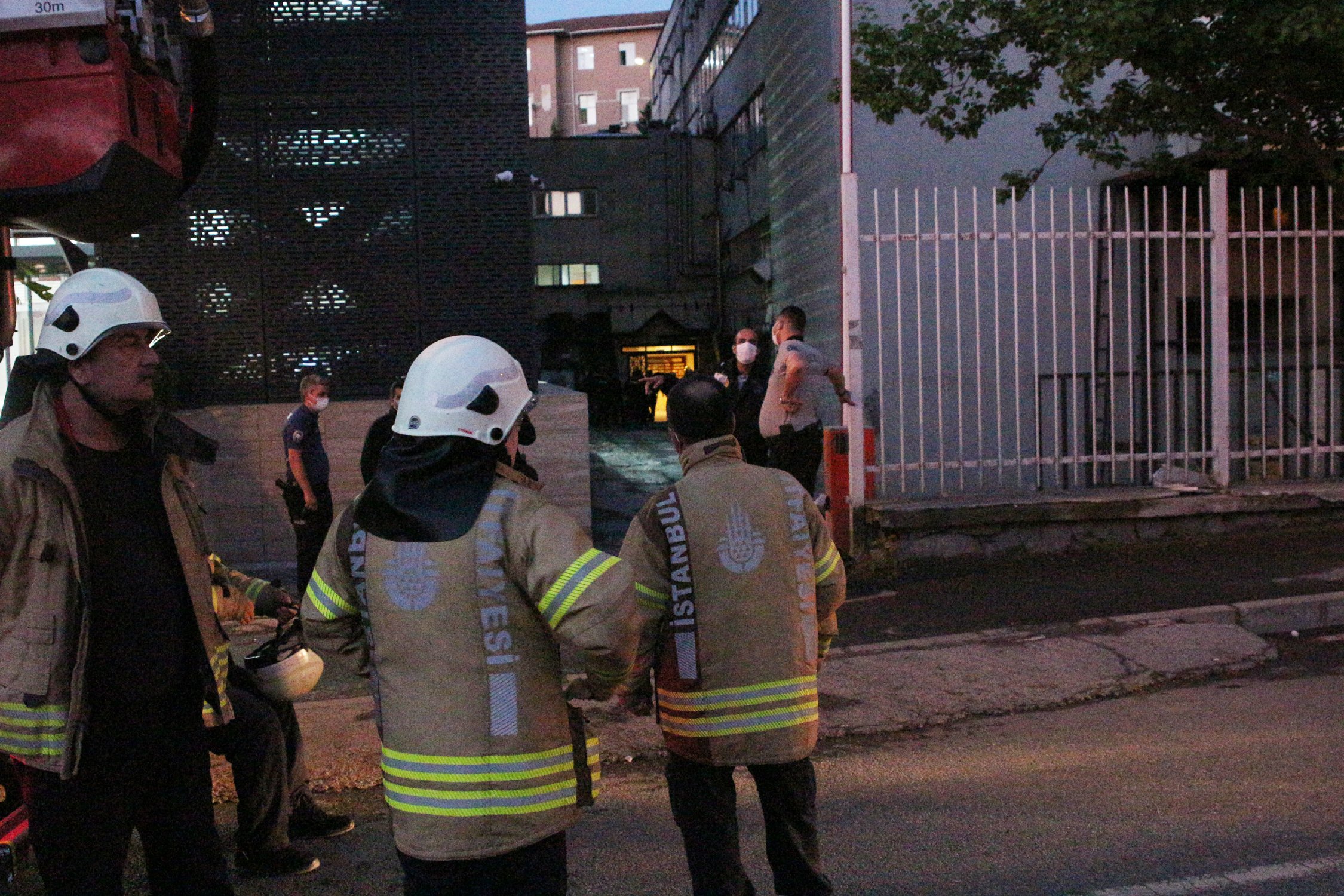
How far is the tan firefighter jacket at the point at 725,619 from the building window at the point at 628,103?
212 ft

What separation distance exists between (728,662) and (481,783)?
3.10ft

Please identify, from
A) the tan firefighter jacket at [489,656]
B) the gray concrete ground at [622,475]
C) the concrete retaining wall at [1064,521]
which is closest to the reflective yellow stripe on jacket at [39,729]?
the tan firefighter jacket at [489,656]

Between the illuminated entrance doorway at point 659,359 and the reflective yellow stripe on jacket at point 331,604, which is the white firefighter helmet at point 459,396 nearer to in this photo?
the reflective yellow stripe on jacket at point 331,604

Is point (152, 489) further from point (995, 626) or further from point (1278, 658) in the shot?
point (1278, 658)

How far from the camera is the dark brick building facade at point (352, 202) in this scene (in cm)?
1176

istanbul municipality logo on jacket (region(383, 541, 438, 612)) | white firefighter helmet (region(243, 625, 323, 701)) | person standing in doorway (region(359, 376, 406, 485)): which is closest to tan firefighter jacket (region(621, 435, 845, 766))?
istanbul municipality logo on jacket (region(383, 541, 438, 612))

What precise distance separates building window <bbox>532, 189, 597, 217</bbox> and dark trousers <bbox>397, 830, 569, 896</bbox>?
31.2 metres

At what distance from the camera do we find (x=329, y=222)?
1185 centimetres

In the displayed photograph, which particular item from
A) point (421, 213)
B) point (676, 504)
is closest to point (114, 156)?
point (676, 504)

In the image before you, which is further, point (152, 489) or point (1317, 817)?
point (1317, 817)

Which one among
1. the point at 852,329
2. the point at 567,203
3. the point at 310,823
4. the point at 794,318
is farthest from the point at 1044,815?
the point at 567,203

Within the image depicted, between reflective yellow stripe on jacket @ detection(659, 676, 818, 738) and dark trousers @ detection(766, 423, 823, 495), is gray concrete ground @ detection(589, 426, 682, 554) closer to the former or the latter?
dark trousers @ detection(766, 423, 823, 495)

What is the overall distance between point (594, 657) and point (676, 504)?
0.83m

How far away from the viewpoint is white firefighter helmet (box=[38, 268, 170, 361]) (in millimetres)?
3203
